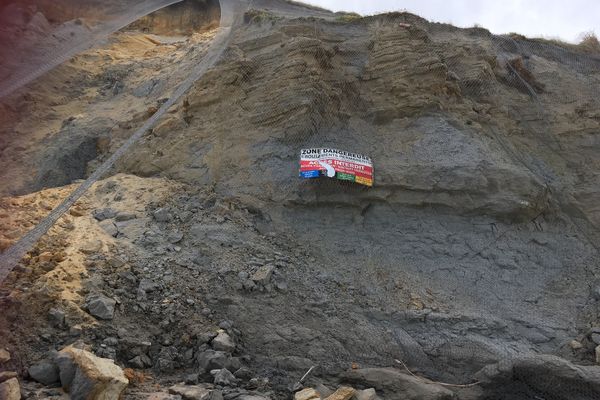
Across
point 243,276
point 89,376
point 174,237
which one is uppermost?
point 174,237

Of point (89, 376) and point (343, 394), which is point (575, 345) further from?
point (89, 376)

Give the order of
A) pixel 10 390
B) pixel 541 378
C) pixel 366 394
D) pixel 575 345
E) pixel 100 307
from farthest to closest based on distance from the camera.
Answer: pixel 575 345, pixel 541 378, pixel 100 307, pixel 366 394, pixel 10 390

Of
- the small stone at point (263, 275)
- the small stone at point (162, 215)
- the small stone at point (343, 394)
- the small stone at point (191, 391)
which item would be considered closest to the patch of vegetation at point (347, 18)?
the small stone at point (162, 215)

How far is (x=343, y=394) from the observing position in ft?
19.8

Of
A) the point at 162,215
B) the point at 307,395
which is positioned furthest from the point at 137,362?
the point at 162,215

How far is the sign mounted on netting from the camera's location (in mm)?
9156

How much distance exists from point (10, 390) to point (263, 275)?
336 centimetres

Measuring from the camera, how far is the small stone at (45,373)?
546 cm

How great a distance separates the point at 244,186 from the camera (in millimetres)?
9469

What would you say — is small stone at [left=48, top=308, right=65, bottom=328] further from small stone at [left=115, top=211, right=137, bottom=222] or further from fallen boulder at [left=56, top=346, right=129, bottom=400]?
small stone at [left=115, top=211, right=137, bottom=222]

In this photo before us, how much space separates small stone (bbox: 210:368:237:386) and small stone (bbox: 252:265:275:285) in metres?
1.66

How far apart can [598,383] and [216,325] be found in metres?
4.47

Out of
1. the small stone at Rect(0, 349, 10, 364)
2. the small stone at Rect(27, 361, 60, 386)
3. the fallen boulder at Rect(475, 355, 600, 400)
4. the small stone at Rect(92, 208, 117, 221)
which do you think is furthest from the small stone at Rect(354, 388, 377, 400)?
the small stone at Rect(92, 208, 117, 221)

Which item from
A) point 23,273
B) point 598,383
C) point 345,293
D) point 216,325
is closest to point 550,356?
point 598,383
